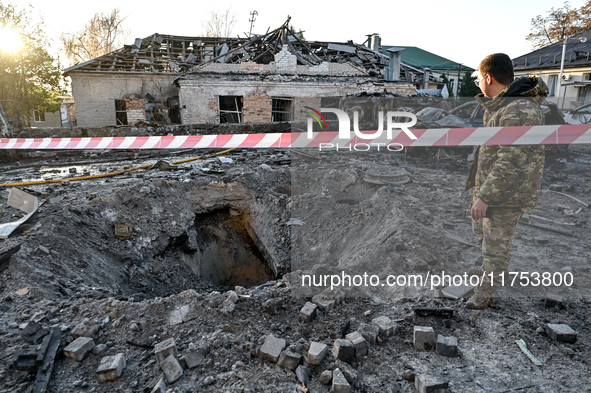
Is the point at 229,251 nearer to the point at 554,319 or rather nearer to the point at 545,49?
the point at 554,319

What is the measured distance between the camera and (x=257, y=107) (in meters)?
15.9

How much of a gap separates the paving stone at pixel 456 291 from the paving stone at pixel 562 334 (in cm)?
62

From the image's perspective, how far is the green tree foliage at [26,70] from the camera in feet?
60.0

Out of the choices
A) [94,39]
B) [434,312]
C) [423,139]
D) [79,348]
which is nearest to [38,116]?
[94,39]

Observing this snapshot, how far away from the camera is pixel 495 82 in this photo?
260cm

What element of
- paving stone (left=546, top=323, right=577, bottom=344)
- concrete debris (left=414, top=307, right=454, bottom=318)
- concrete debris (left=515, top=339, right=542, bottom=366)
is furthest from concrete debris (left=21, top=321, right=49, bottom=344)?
paving stone (left=546, top=323, right=577, bottom=344)

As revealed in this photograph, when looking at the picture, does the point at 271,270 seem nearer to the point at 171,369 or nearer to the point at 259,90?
the point at 171,369

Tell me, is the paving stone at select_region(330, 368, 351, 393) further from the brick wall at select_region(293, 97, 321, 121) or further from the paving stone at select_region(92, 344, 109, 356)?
the brick wall at select_region(293, 97, 321, 121)

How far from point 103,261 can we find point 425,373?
150 inches

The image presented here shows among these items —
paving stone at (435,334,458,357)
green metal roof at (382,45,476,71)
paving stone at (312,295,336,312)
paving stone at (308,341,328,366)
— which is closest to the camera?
paving stone at (308,341,328,366)

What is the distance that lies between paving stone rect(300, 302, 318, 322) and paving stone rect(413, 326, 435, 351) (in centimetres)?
76

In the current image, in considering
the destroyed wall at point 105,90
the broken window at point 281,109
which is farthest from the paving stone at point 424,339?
the destroyed wall at point 105,90

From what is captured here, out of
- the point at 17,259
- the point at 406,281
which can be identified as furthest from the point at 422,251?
the point at 17,259

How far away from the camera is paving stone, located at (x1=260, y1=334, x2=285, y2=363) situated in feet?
7.53
